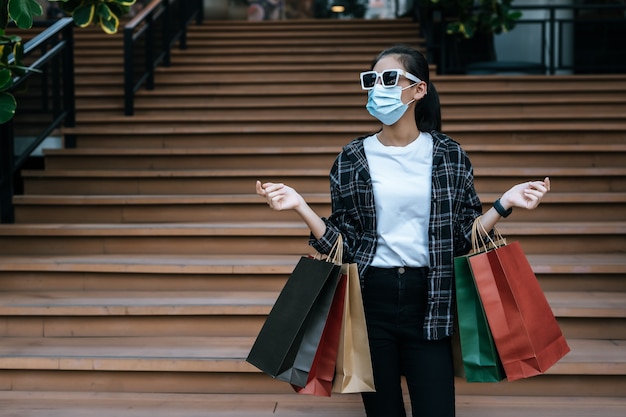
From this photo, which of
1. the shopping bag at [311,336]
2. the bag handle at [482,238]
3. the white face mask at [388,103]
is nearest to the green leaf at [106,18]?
the white face mask at [388,103]

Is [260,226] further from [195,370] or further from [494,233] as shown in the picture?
[494,233]

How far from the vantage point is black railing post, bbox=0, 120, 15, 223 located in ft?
17.5

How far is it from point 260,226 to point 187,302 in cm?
91

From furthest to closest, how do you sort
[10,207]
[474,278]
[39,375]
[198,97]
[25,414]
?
[198,97], [10,207], [39,375], [25,414], [474,278]

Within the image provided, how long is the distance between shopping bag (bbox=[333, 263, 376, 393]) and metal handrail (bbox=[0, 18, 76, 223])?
3509mm

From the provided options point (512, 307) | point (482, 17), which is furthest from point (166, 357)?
point (482, 17)

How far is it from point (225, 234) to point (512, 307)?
2973 mm

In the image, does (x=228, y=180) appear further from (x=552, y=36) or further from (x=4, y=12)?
(x=552, y=36)

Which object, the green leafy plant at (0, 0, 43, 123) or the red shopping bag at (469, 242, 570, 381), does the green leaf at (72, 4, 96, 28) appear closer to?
the green leafy plant at (0, 0, 43, 123)

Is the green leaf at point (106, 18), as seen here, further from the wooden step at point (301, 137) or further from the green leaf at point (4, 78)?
the wooden step at point (301, 137)

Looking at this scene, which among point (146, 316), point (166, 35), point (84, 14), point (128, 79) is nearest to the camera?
point (84, 14)

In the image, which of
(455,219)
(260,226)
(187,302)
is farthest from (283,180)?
(455,219)

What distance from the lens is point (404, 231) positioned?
240cm

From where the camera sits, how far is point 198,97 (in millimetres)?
7734
